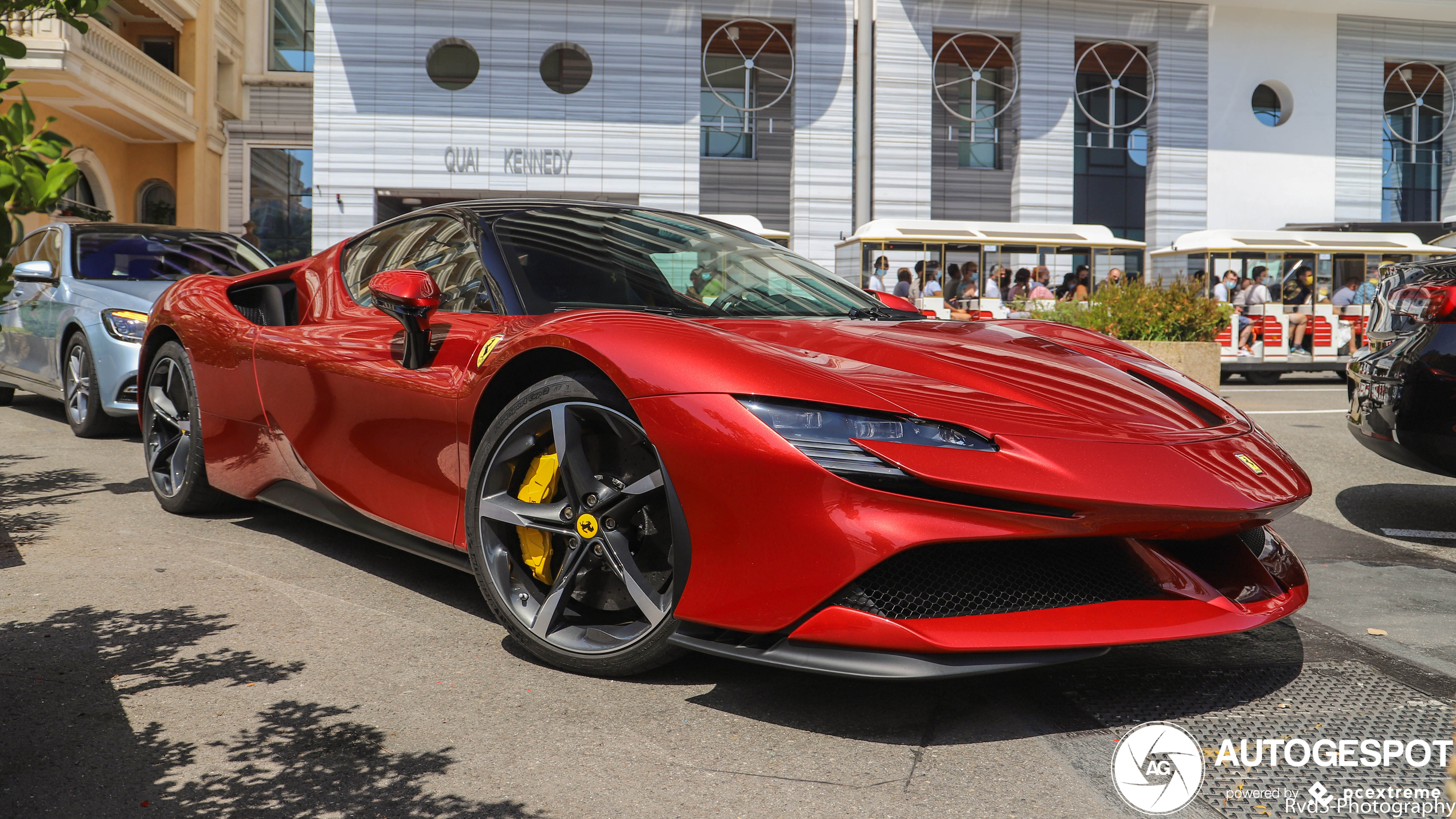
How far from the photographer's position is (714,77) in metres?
25.1

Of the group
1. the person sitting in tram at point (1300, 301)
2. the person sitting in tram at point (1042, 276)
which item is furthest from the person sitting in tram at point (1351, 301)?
the person sitting in tram at point (1042, 276)

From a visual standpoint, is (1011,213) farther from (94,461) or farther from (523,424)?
(523,424)

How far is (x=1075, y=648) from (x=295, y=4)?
31.1 m

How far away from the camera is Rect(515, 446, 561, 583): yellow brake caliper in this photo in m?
2.74

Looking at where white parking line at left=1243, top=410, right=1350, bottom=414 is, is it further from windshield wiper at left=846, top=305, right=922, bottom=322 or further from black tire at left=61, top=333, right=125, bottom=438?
black tire at left=61, top=333, right=125, bottom=438

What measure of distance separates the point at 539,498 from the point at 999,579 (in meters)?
1.16

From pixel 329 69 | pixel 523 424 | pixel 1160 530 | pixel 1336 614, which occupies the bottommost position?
pixel 1336 614

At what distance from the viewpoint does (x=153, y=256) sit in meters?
7.62

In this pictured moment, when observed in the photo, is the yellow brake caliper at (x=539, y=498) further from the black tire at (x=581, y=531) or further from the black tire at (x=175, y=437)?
the black tire at (x=175, y=437)

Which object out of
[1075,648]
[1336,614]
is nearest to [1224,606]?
[1075,648]

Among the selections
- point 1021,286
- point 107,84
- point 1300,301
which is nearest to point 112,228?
point 1021,286

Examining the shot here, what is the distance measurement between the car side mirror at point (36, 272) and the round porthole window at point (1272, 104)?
25.4 m

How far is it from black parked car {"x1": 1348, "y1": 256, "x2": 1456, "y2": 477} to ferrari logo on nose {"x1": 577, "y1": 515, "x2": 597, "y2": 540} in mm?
3336

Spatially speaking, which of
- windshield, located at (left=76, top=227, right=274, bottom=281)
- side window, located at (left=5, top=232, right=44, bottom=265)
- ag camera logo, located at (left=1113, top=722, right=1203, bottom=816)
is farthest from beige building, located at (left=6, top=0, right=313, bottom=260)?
ag camera logo, located at (left=1113, top=722, right=1203, bottom=816)
